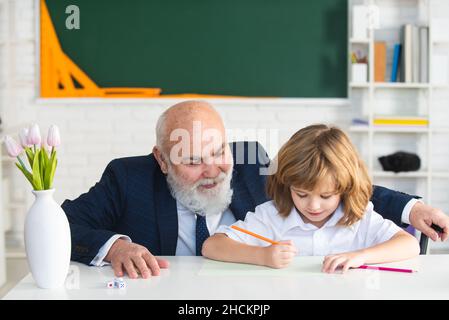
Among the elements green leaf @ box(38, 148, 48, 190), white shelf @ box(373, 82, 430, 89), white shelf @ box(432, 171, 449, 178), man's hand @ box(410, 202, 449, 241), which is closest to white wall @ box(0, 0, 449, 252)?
white shelf @ box(373, 82, 430, 89)

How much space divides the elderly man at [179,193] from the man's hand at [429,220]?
0.07m

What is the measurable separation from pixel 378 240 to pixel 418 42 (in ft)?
8.55

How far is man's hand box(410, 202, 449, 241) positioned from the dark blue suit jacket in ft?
0.37

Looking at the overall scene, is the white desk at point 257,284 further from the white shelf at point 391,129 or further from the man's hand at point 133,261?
the white shelf at point 391,129

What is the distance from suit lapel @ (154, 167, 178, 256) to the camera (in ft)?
7.07

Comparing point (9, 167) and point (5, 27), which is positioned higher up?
point (5, 27)

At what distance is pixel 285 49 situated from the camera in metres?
4.32

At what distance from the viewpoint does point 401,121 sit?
13.9ft

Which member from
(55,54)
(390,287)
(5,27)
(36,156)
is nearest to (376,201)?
(390,287)

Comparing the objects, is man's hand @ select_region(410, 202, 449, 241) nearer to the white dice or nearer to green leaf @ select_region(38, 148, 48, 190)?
the white dice

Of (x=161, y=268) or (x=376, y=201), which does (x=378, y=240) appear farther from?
(x=161, y=268)

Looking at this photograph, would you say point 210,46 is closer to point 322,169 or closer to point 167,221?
point 167,221
